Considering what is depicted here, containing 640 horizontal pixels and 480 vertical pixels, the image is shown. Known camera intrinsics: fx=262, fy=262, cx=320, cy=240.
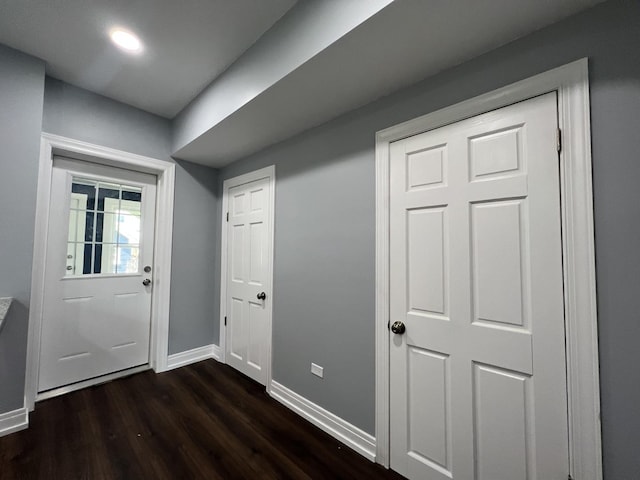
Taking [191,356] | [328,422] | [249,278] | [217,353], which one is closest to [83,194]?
[249,278]

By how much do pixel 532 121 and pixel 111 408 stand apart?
3.33m

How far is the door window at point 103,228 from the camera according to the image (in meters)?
2.39

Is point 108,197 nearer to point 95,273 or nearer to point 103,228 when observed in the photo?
point 103,228

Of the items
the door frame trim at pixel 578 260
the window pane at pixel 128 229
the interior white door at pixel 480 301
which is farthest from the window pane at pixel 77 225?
the door frame trim at pixel 578 260

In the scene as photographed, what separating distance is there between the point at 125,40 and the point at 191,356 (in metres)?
2.90

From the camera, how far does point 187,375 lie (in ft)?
8.66

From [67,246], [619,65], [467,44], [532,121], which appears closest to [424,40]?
[467,44]

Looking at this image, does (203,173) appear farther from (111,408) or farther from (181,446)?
(181,446)

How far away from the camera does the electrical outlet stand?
1.94m

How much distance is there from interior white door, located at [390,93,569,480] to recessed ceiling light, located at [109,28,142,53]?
1.91 m

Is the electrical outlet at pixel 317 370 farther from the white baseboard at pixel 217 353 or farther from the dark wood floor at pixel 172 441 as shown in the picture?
the white baseboard at pixel 217 353

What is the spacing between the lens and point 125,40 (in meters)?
1.78

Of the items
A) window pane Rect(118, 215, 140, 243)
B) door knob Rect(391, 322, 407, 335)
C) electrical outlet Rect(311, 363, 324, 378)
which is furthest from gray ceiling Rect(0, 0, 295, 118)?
electrical outlet Rect(311, 363, 324, 378)

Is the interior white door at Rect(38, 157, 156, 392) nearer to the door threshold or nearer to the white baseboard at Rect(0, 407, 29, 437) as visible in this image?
the door threshold
